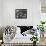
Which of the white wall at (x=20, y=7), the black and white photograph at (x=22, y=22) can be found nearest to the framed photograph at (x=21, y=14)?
the black and white photograph at (x=22, y=22)

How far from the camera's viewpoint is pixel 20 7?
18.5 ft

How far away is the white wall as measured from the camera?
218 inches

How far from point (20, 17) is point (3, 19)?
832 mm

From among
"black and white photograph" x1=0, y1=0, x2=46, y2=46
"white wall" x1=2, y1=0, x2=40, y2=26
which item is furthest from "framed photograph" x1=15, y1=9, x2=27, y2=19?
"white wall" x1=2, y1=0, x2=40, y2=26

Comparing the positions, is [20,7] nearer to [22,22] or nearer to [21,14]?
[21,14]

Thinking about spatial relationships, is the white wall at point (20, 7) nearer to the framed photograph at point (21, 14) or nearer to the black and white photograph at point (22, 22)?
the black and white photograph at point (22, 22)

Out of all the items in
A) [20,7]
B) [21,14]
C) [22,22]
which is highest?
[20,7]

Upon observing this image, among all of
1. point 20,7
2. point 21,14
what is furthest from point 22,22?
point 20,7

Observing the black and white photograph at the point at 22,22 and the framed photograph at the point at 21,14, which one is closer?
the black and white photograph at the point at 22,22

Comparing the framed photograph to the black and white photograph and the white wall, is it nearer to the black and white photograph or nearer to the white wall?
the black and white photograph

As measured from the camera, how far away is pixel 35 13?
554 cm

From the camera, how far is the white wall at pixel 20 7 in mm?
5531

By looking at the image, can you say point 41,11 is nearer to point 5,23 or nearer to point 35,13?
point 35,13

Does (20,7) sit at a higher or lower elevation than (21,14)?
higher
